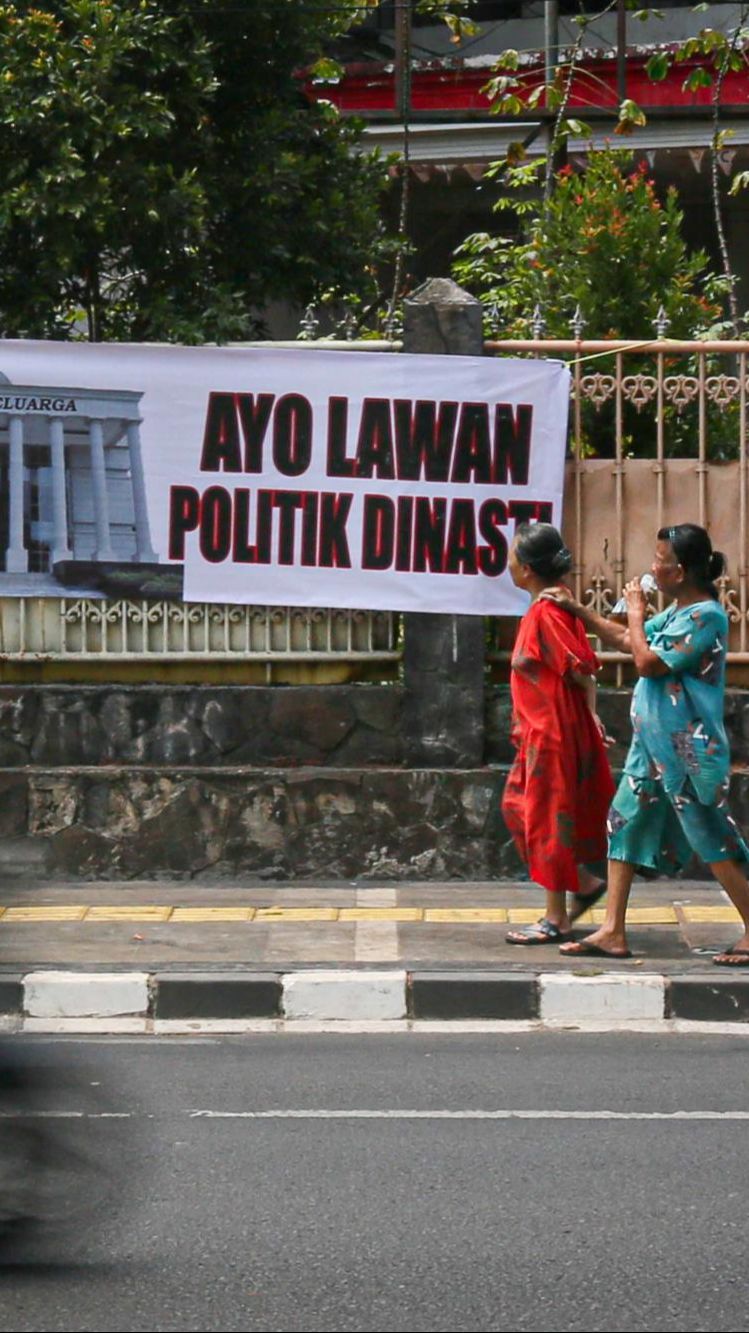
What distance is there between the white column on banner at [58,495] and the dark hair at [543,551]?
2559 millimetres

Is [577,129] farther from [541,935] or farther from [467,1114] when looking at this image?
[467,1114]

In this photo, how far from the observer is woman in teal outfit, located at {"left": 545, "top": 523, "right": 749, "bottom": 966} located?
709cm

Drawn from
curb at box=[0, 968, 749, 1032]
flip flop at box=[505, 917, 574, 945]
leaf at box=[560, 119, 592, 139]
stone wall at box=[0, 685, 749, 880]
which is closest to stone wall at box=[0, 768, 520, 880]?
stone wall at box=[0, 685, 749, 880]

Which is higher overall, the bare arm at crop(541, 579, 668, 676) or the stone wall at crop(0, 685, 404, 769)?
the bare arm at crop(541, 579, 668, 676)

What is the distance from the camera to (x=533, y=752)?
748cm

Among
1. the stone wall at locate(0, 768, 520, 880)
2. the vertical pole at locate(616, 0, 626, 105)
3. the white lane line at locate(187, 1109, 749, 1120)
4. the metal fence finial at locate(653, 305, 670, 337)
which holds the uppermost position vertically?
the vertical pole at locate(616, 0, 626, 105)

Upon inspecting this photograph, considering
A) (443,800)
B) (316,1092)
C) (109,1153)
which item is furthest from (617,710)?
(109,1153)

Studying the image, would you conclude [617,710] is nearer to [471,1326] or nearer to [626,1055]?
[626,1055]

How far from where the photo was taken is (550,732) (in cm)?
747

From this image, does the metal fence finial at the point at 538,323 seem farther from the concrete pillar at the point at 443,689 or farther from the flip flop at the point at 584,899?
the flip flop at the point at 584,899

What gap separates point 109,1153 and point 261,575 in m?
4.49

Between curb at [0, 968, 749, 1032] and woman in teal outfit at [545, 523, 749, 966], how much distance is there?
0.36 metres

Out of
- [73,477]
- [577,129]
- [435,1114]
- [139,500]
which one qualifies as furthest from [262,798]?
[577,129]

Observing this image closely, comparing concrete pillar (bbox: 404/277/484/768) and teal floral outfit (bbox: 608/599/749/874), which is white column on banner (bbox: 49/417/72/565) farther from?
teal floral outfit (bbox: 608/599/749/874)
